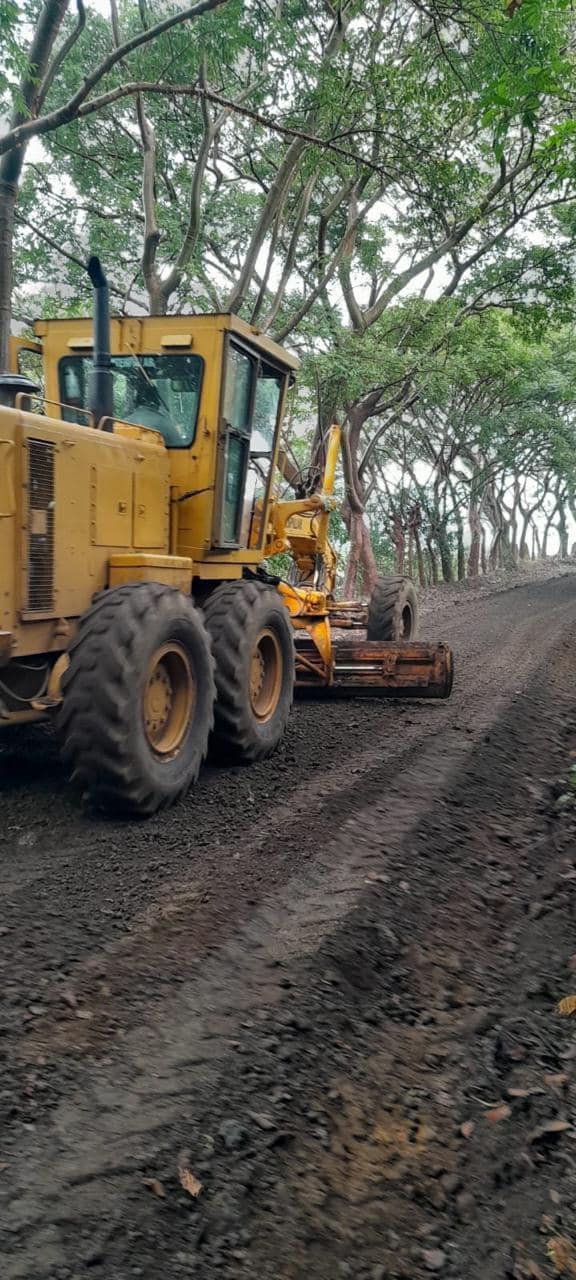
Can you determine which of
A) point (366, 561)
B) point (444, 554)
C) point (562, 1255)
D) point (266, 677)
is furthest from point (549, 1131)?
point (444, 554)

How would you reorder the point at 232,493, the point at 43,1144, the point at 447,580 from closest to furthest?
the point at 43,1144 → the point at 232,493 → the point at 447,580

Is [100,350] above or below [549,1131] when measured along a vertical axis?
above

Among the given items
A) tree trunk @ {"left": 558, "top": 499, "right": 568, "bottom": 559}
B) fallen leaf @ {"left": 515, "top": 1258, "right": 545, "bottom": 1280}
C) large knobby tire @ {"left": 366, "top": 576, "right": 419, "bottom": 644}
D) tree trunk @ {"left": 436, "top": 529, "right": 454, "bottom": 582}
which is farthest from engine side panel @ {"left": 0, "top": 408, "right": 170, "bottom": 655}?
tree trunk @ {"left": 558, "top": 499, "right": 568, "bottom": 559}

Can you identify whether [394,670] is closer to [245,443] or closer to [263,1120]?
[245,443]

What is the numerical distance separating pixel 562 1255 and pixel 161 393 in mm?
5648

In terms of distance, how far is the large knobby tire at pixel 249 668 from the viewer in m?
6.38

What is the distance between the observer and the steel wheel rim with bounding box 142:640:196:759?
5512 millimetres

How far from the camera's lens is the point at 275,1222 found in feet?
7.52

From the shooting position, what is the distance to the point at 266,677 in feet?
23.7

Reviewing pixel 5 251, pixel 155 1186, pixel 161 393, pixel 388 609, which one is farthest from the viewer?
pixel 388 609

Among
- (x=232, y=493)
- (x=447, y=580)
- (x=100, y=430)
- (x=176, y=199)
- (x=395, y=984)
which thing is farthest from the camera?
(x=447, y=580)

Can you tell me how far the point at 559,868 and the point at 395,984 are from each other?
1.58 m

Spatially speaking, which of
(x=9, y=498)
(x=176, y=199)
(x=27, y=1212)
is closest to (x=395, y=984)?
(x=27, y=1212)

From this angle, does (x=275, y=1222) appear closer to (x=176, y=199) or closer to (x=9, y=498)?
(x=9, y=498)
